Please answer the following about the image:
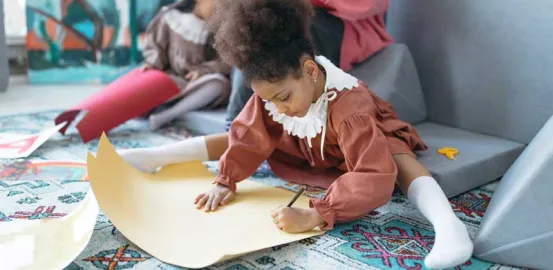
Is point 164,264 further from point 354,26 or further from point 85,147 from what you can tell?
point 354,26

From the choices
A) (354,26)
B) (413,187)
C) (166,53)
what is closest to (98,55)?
(166,53)

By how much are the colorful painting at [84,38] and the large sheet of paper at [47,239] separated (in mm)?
1453

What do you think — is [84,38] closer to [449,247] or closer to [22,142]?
[22,142]

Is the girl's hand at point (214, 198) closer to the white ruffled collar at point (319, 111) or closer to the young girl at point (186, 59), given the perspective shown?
the white ruffled collar at point (319, 111)

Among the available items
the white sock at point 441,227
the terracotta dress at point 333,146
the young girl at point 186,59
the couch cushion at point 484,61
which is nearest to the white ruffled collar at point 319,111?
the terracotta dress at point 333,146

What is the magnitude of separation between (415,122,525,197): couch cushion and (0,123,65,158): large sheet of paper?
0.96 meters

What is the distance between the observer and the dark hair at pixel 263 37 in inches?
38.5

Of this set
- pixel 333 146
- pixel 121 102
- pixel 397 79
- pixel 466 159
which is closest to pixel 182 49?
pixel 121 102

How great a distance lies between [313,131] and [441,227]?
322mm

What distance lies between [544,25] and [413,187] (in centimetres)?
58

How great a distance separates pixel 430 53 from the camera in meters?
1.61

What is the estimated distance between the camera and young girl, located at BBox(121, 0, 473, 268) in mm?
983

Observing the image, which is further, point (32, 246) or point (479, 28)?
point (479, 28)

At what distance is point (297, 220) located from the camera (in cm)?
100
